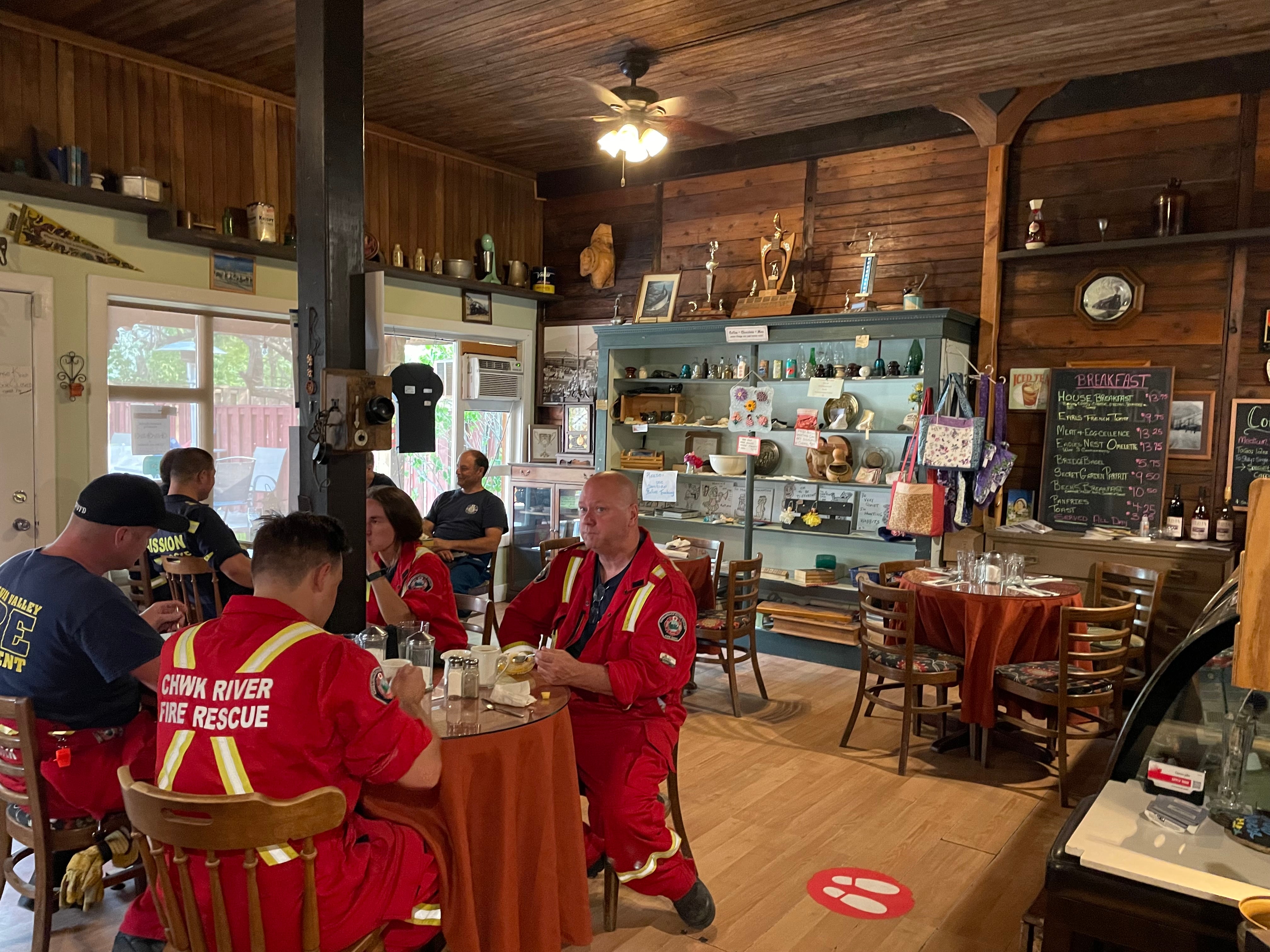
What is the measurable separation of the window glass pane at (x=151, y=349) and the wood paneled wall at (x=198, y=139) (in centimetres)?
69

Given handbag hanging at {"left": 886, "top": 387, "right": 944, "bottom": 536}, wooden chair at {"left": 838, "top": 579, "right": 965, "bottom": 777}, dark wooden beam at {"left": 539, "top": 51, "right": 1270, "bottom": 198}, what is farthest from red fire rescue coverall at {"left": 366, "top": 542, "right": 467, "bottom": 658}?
dark wooden beam at {"left": 539, "top": 51, "right": 1270, "bottom": 198}

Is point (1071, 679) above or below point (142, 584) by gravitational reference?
below

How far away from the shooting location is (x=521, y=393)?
312 inches

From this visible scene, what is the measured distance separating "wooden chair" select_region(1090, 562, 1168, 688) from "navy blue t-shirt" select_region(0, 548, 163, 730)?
4.24 metres

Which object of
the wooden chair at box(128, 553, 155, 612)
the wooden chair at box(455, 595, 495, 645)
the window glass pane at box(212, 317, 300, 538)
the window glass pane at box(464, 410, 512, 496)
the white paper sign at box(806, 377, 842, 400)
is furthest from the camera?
the window glass pane at box(464, 410, 512, 496)

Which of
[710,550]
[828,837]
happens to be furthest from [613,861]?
[710,550]

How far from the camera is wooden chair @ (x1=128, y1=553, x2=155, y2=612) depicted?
4.41m

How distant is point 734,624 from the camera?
16.7 feet

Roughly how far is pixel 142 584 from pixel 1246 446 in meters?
6.01

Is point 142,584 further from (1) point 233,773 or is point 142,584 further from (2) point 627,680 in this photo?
(1) point 233,773

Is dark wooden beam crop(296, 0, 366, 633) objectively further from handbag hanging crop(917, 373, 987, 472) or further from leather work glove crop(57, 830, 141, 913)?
handbag hanging crop(917, 373, 987, 472)

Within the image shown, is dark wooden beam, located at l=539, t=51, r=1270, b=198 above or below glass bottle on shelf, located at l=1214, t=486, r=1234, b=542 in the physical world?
above

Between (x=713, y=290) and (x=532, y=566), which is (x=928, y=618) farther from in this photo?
(x=532, y=566)

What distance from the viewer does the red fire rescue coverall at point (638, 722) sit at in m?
2.73
